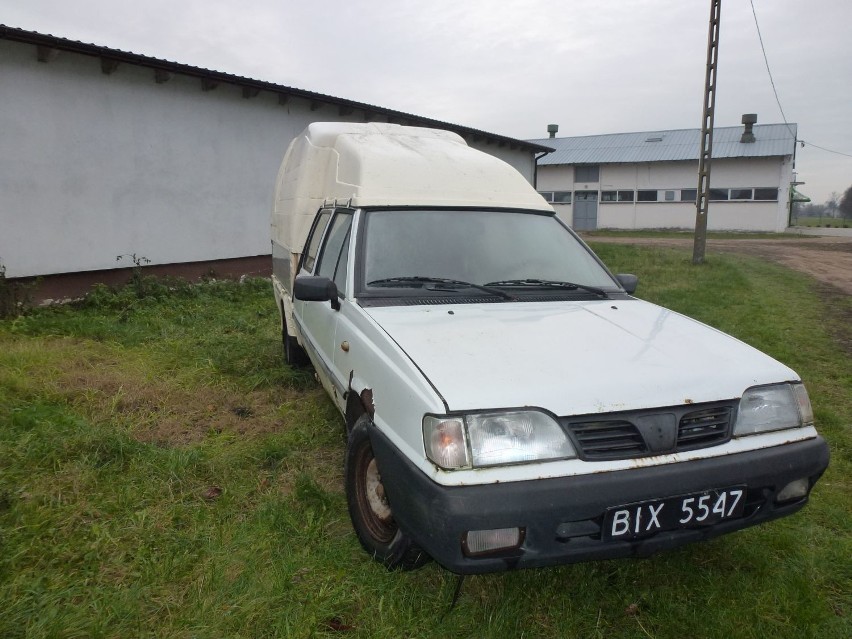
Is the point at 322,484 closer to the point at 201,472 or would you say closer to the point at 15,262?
the point at 201,472

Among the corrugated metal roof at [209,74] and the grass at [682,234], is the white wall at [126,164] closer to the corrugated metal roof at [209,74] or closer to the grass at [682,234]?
the corrugated metal roof at [209,74]

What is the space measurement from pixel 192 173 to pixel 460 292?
331 inches

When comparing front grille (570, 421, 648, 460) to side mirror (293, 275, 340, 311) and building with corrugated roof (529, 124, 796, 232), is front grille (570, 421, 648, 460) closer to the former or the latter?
side mirror (293, 275, 340, 311)

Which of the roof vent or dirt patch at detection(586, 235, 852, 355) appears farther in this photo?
the roof vent

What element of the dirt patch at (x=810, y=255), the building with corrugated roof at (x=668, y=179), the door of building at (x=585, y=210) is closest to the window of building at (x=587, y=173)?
the building with corrugated roof at (x=668, y=179)

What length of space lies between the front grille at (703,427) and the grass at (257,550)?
2.27 feet

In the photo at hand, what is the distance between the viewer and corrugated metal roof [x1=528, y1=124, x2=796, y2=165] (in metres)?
29.9

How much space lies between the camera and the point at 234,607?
2309mm

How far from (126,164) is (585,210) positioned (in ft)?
94.6

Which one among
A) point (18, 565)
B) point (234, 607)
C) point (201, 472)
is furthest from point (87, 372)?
point (234, 607)

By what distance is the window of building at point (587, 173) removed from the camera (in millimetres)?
33469

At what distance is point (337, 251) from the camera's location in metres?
3.70

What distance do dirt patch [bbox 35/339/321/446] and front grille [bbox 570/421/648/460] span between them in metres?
2.71

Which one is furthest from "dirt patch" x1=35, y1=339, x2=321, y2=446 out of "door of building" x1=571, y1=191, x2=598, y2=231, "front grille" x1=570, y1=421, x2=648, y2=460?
"door of building" x1=571, y1=191, x2=598, y2=231
